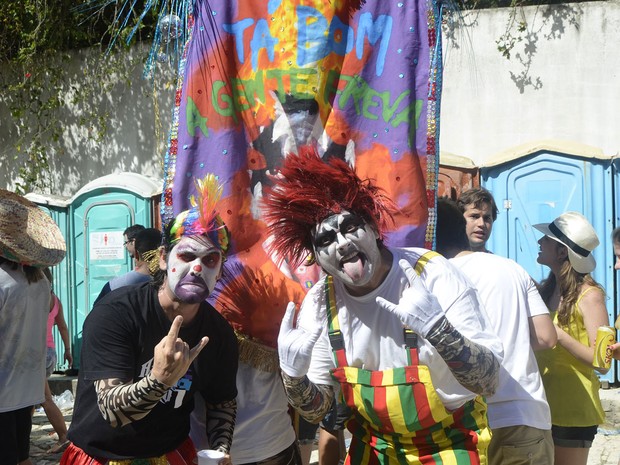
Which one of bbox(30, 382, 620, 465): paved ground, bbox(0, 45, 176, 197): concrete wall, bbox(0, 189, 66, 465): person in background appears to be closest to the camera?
bbox(0, 189, 66, 465): person in background

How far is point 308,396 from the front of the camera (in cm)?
264

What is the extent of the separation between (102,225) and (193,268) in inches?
218

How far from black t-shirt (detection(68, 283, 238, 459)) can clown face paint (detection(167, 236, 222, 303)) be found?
108 mm

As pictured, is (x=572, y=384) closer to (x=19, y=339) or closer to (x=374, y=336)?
(x=374, y=336)

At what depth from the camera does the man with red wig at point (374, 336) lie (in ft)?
8.24

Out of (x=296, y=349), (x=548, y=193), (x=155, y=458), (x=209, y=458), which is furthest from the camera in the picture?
(x=548, y=193)

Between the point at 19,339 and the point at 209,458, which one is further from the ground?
the point at 19,339

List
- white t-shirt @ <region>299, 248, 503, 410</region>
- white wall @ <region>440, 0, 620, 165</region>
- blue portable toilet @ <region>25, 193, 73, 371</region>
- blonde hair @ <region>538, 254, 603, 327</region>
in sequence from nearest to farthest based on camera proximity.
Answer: white t-shirt @ <region>299, 248, 503, 410</region>, blonde hair @ <region>538, 254, 603, 327</region>, white wall @ <region>440, 0, 620, 165</region>, blue portable toilet @ <region>25, 193, 73, 371</region>

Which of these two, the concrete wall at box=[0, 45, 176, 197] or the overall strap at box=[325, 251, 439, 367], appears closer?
the overall strap at box=[325, 251, 439, 367]

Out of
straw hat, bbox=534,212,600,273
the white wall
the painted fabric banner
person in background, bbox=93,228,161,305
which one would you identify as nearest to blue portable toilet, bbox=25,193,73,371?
person in background, bbox=93,228,161,305

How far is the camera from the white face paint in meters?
2.57

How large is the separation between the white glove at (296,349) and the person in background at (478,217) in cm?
147

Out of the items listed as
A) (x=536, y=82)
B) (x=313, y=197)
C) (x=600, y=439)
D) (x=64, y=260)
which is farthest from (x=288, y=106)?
(x=64, y=260)

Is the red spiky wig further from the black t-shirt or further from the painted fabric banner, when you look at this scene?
the painted fabric banner
